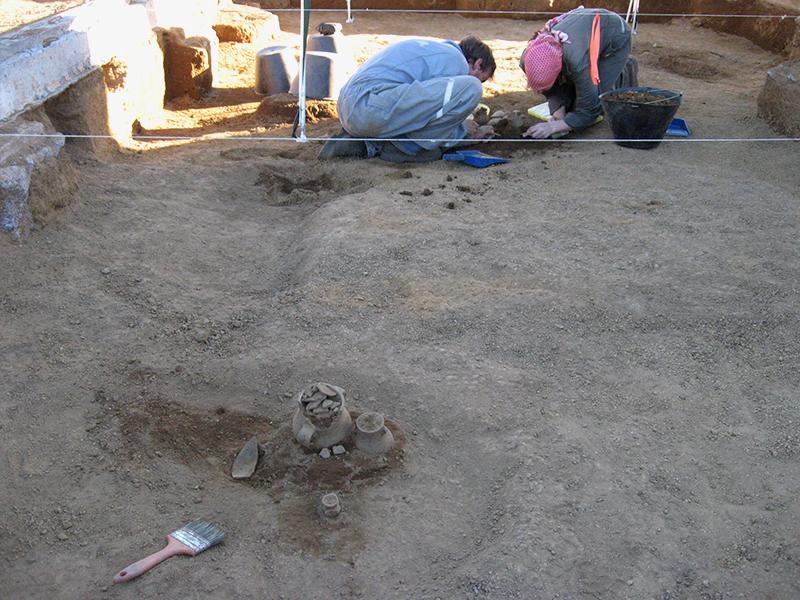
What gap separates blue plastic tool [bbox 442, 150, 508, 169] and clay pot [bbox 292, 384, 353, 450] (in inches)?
110

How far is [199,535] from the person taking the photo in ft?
7.06

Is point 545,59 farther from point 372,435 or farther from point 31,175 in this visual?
point 372,435

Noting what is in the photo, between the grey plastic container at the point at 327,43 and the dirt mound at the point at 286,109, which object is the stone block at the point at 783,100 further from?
the grey plastic container at the point at 327,43

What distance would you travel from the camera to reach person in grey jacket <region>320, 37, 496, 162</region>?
16.0ft

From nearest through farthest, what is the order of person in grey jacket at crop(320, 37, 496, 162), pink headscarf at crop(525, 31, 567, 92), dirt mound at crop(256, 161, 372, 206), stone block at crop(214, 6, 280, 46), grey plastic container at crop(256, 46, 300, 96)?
dirt mound at crop(256, 161, 372, 206)
person in grey jacket at crop(320, 37, 496, 162)
pink headscarf at crop(525, 31, 567, 92)
grey plastic container at crop(256, 46, 300, 96)
stone block at crop(214, 6, 280, 46)

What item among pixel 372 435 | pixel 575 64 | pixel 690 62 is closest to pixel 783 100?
pixel 575 64

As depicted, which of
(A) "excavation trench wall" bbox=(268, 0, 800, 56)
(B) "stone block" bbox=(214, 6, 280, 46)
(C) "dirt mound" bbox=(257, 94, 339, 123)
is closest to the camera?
(C) "dirt mound" bbox=(257, 94, 339, 123)

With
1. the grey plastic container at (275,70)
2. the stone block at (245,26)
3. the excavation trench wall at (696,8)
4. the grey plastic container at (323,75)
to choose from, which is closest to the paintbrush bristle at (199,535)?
the grey plastic container at (323,75)

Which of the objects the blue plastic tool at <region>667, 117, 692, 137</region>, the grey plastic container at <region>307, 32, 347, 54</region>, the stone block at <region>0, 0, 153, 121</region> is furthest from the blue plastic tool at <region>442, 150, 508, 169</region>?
the stone block at <region>0, 0, 153, 121</region>

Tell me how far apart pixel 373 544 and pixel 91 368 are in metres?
1.35

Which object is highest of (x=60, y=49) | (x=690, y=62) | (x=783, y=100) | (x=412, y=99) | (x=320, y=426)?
(x=60, y=49)

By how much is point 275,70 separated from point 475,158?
7.71 feet

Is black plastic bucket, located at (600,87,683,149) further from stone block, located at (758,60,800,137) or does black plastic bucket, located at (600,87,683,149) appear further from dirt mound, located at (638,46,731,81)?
dirt mound, located at (638,46,731,81)

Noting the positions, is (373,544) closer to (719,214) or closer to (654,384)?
(654,384)
